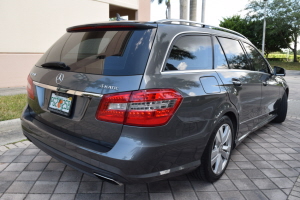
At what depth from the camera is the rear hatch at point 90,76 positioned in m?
2.16

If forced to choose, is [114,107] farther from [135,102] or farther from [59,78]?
[59,78]

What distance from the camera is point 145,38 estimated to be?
2299 millimetres

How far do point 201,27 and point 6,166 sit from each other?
2847 millimetres

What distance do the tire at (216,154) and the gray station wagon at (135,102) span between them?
0.04 ft

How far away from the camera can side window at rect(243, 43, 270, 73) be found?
4.10 metres

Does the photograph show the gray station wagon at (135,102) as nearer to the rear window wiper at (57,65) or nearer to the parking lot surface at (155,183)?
the rear window wiper at (57,65)

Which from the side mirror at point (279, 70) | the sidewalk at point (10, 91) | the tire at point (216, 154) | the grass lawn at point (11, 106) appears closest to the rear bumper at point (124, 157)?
the tire at point (216, 154)

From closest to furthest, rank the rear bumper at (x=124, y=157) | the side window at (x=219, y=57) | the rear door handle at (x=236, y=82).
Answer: the rear bumper at (x=124, y=157), the side window at (x=219, y=57), the rear door handle at (x=236, y=82)

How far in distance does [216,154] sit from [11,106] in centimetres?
474

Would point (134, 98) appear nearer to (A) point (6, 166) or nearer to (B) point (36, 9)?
(A) point (6, 166)

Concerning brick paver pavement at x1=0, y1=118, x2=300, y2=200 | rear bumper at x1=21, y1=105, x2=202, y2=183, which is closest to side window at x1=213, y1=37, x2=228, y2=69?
rear bumper at x1=21, y1=105, x2=202, y2=183

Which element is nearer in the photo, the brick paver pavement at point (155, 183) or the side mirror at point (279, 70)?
the brick paver pavement at point (155, 183)

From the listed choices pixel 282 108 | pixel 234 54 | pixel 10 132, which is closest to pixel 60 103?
pixel 234 54

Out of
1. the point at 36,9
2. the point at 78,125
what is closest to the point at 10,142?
the point at 78,125
